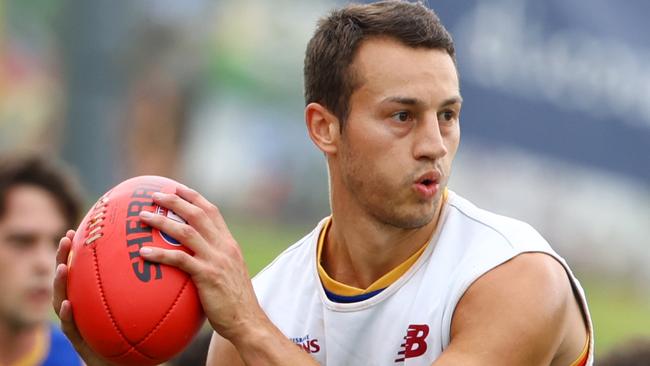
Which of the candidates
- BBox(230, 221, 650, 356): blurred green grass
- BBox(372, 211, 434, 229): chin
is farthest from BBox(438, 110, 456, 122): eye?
BBox(230, 221, 650, 356): blurred green grass

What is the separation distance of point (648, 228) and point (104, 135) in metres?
5.92

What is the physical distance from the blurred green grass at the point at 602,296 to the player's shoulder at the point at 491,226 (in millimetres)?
8227

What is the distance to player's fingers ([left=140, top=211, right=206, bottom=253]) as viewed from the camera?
4.80 m

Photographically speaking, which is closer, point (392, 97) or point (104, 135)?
point (392, 97)

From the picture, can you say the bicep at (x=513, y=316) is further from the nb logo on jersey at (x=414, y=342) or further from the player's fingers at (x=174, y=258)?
the player's fingers at (x=174, y=258)

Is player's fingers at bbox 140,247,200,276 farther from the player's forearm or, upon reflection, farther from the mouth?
the mouth

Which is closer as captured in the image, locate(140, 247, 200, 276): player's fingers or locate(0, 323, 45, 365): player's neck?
locate(140, 247, 200, 276): player's fingers

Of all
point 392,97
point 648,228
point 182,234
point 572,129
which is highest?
point 392,97

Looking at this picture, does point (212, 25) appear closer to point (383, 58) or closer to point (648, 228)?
point (648, 228)

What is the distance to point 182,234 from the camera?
479 cm

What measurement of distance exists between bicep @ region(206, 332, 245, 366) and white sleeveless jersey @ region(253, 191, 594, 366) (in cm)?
22

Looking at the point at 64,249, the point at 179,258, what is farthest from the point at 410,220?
the point at 64,249

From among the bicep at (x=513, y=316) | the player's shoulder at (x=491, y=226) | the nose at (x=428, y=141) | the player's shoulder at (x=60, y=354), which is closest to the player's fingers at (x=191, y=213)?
the nose at (x=428, y=141)

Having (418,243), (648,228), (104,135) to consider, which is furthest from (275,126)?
(418,243)
